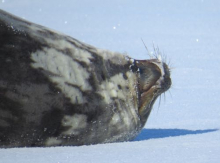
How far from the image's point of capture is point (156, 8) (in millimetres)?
9078

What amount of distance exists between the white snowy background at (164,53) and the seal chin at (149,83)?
0.18m

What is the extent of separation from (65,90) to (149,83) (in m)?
0.64

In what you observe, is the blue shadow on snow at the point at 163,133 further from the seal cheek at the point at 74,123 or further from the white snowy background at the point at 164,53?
the seal cheek at the point at 74,123

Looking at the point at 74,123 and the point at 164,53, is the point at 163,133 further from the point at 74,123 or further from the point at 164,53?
the point at 164,53

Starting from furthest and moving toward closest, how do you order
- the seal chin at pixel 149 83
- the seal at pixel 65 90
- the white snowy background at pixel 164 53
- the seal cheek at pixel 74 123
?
the seal chin at pixel 149 83 < the seal cheek at pixel 74 123 < the seal at pixel 65 90 < the white snowy background at pixel 164 53

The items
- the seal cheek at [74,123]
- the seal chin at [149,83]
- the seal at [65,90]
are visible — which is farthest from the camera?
the seal chin at [149,83]

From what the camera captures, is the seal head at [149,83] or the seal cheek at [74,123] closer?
the seal cheek at [74,123]

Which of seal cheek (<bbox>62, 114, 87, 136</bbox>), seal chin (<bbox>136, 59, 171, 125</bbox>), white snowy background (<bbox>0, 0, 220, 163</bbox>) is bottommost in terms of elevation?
white snowy background (<bbox>0, 0, 220, 163</bbox>)

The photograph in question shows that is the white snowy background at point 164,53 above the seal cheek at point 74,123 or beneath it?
beneath

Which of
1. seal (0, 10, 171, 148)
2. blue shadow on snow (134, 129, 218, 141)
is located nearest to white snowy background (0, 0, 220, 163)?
blue shadow on snow (134, 129, 218, 141)

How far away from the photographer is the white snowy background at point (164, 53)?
12.0 feet

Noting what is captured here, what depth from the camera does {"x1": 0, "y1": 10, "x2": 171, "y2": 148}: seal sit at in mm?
3770

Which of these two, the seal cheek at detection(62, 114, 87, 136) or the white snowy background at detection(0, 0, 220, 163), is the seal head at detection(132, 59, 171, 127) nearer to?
the white snowy background at detection(0, 0, 220, 163)

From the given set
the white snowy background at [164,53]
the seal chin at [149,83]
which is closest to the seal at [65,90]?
the seal chin at [149,83]
